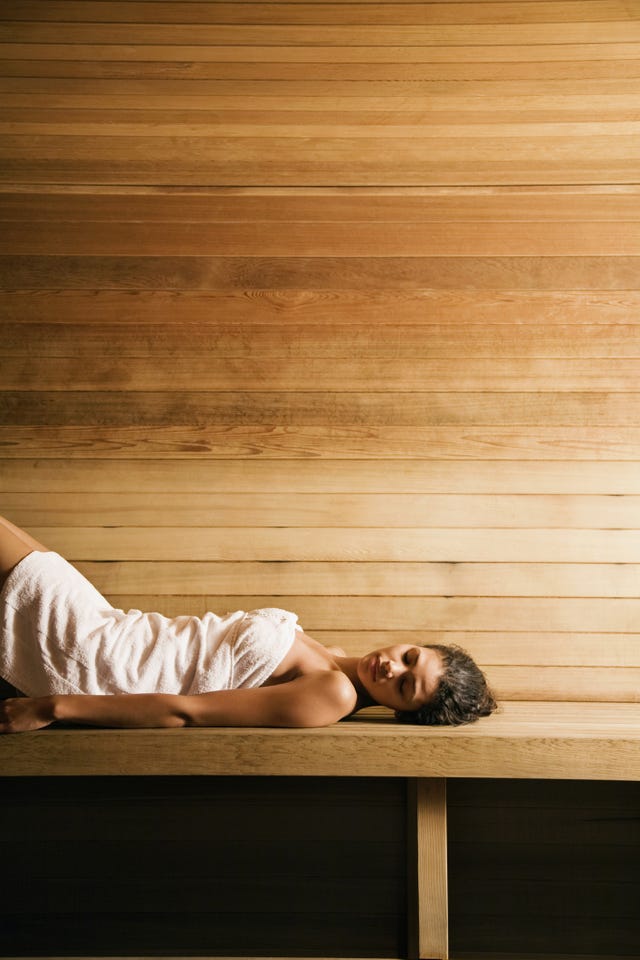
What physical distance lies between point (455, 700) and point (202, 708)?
531mm

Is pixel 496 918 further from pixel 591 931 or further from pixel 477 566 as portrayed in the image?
pixel 477 566

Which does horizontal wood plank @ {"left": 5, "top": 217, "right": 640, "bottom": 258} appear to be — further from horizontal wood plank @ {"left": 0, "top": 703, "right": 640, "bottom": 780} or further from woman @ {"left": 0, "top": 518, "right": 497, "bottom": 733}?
horizontal wood plank @ {"left": 0, "top": 703, "right": 640, "bottom": 780}

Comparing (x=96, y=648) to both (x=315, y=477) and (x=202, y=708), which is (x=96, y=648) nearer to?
(x=202, y=708)

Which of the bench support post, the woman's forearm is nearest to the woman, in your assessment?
the woman's forearm

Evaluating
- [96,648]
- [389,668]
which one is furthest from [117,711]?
[389,668]

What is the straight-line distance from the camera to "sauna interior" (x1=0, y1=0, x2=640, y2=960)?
6.63 ft

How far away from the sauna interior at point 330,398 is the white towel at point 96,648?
11.9 inches

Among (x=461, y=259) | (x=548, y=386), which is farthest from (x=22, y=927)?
(x=461, y=259)

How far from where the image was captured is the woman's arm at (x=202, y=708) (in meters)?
1.60

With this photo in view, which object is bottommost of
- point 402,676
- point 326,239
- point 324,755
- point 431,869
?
point 431,869

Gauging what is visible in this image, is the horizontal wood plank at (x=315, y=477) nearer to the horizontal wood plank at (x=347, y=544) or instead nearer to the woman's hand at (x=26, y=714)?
the horizontal wood plank at (x=347, y=544)

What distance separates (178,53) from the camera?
231cm

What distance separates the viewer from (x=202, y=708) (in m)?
1.64

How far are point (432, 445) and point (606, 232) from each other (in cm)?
77
